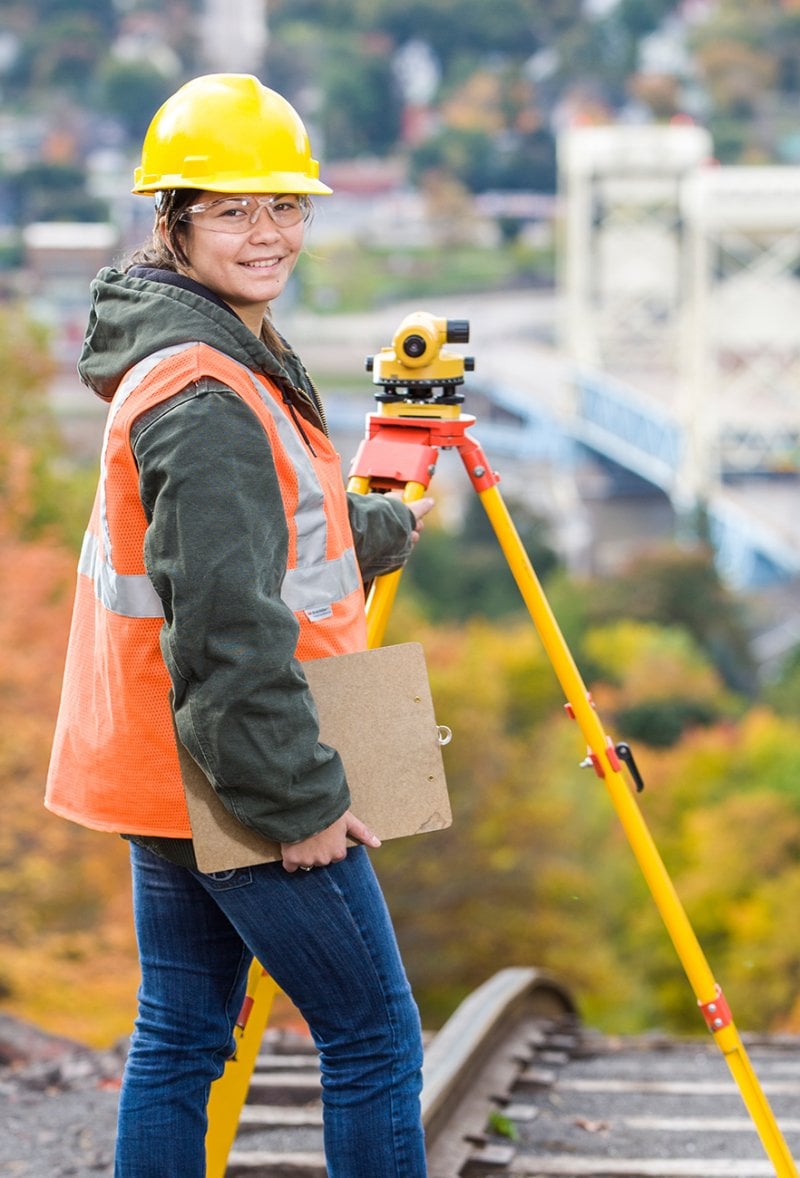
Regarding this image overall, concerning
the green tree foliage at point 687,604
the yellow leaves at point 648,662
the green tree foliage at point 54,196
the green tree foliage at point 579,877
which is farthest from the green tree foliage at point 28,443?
the green tree foliage at point 54,196

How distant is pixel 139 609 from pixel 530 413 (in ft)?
232

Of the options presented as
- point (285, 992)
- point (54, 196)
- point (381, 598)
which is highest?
point (54, 196)

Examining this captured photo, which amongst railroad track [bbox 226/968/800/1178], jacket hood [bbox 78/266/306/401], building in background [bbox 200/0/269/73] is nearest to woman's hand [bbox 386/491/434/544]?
jacket hood [bbox 78/266/306/401]

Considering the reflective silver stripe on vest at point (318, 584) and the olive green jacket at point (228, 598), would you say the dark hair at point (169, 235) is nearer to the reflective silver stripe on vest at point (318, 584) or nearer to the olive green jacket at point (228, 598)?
the olive green jacket at point (228, 598)

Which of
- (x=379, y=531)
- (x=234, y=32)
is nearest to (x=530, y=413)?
(x=234, y=32)

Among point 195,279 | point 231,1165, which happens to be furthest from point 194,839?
point 231,1165

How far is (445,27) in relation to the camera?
89062 millimetres

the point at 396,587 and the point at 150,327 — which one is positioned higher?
the point at 150,327

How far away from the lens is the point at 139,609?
1492 mm

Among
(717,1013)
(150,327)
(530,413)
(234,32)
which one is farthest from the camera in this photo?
(234,32)

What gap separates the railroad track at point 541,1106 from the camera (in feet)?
8.16

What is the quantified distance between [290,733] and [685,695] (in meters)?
28.1

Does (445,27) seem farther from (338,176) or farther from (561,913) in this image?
(561,913)

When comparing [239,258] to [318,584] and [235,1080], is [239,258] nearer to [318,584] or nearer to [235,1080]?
[318,584]
